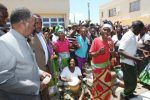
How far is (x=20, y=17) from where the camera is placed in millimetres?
3033

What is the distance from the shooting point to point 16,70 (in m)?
2.92

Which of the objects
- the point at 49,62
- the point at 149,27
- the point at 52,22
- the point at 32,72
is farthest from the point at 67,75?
the point at 52,22

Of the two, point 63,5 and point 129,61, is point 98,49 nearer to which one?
point 129,61

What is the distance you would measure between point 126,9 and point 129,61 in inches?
1558

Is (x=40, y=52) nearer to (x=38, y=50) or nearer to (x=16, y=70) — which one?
(x=38, y=50)

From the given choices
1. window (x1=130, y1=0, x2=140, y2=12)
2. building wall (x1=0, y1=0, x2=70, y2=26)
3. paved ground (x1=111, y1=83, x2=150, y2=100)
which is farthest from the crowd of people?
window (x1=130, y1=0, x2=140, y2=12)

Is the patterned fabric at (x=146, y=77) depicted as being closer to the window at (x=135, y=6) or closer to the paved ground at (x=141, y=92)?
the paved ground at (x=141, y=92)

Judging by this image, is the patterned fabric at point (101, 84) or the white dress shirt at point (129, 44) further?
the white dress shirt at point (129, 44)

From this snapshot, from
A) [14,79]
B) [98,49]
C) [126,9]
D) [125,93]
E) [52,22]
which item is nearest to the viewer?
[14,79]

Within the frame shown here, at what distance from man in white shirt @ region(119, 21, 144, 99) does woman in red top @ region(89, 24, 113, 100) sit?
302 millimetres

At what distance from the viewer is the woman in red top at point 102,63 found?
616cm

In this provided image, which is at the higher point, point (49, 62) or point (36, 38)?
point (36, 38)

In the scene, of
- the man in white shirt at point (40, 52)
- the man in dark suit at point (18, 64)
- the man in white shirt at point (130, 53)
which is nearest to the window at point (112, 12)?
the man in white shirt at point (130, 53)

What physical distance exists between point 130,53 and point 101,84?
809 millimetres
